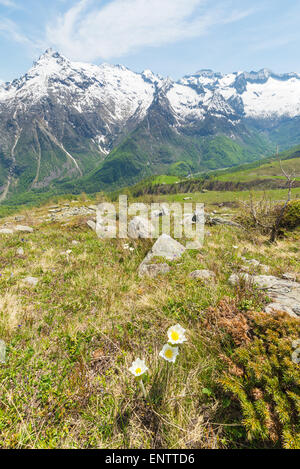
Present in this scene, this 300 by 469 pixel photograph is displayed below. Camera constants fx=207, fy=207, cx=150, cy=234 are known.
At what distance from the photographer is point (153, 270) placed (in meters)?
6.74

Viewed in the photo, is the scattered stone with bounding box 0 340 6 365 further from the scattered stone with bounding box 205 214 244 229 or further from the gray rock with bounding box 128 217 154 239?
the scattered stone with bounding box 205 214 244 229

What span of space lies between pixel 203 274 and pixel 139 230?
5.61 metres

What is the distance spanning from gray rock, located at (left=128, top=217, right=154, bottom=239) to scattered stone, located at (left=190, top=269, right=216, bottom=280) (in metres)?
4.38

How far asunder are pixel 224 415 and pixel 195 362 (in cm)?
72

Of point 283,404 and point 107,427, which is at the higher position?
point 283,404

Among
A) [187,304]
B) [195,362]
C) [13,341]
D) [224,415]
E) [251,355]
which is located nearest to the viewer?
[224,415]

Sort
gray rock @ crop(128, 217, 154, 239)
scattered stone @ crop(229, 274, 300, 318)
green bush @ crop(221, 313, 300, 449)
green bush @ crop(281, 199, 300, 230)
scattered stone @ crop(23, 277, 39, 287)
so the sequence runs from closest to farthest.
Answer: green bush @ crop(221, 313, 300, 449)
scattered stone @ crop(229, 274, 300, 318)
scattered stone @ crop(23, 277, 39, 287)
gray rock @ crop(128, 217, 154, 239)
green bush @ crop(281, 199, 300, 230)

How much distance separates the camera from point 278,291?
15.7 ft

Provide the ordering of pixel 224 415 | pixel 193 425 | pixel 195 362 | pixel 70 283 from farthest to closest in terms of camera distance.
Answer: pixel 70 283
pixel 195 362
pixel 224 415
pixel 193 425

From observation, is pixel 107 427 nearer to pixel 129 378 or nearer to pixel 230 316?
pixel 129 378

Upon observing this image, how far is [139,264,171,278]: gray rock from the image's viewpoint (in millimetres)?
6587

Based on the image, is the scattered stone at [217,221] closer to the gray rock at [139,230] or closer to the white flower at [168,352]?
the gray rock at [139,230]

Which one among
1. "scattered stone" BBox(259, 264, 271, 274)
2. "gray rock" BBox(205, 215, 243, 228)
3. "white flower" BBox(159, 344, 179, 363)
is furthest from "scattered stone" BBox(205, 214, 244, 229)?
"white flower" BBox(159, 344, 179, 363)
